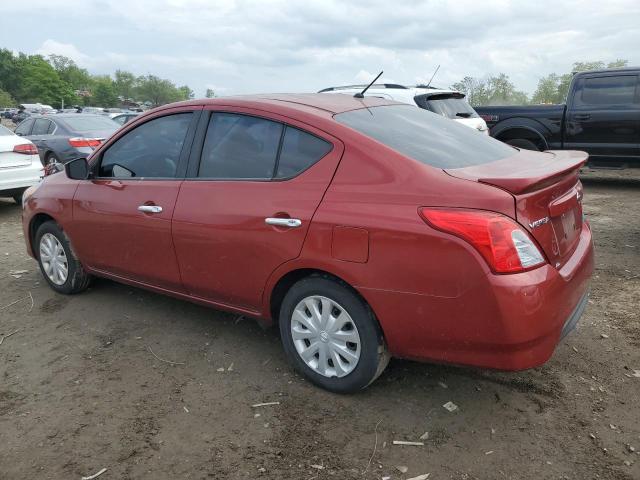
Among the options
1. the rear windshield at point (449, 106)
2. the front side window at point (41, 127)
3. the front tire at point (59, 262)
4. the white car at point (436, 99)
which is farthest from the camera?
→ the front side window at point (41, 127)

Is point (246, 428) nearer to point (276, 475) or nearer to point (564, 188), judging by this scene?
point (276, 475)

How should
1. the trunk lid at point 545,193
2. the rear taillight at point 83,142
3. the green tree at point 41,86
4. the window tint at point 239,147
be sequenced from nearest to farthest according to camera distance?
1. the trunk lid at point 545,193
2. the window tint at point 239,147
3. the rear taillight at point 83,142
4. the green tree at point 41,86

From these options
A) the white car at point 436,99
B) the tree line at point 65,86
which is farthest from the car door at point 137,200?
the tree line at point 65,86

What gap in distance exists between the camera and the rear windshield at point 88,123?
1133cm

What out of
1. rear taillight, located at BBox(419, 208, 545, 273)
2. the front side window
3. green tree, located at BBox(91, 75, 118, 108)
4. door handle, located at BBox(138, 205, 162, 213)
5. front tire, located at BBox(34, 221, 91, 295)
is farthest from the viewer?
green tree, located at BBox(91, 75, 118, 108)

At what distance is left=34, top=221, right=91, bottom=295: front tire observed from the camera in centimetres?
458

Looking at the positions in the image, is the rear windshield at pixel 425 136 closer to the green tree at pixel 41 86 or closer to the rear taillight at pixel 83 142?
the rear taillight at pixel 83 142

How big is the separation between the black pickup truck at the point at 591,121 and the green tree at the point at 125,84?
143 metres

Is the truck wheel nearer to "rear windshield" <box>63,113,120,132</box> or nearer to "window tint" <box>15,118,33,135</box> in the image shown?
"rear windshield" <box>63,113,120,132</box>

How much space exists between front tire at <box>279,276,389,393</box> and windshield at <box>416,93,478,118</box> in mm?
5850

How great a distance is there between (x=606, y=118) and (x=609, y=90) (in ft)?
1.59

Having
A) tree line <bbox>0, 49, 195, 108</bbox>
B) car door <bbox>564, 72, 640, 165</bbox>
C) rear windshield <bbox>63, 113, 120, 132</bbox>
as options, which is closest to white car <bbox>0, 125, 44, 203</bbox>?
rear windshield <bbox>63, 113, 120, 132</bbox>

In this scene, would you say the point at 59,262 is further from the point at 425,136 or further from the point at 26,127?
the point at 26,127

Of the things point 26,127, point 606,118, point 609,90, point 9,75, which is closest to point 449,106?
point 606,118
